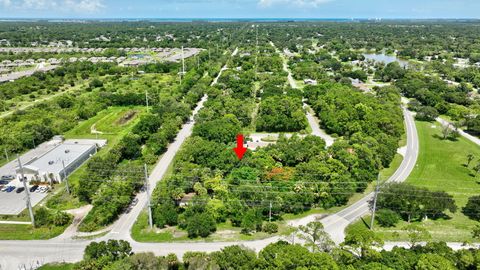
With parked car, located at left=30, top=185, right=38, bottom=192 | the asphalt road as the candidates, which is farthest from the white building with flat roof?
the asphalt road

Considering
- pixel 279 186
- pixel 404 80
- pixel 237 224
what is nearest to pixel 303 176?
pixel 279 186

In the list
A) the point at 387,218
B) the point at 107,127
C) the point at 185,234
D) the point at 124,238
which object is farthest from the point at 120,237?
the point at 107,127

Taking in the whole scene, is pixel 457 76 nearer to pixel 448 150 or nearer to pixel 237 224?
pixel 448 150

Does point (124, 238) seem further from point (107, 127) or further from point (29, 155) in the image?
point (107, 127)

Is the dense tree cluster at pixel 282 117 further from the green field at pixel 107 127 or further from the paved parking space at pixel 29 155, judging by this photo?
the paved parking space at pixel 29 155

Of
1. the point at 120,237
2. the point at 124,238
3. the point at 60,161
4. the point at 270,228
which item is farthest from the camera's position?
the point at 60,161

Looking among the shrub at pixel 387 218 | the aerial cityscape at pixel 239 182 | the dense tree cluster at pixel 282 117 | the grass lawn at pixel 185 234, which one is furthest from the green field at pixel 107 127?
the shrub at pixel 387 218

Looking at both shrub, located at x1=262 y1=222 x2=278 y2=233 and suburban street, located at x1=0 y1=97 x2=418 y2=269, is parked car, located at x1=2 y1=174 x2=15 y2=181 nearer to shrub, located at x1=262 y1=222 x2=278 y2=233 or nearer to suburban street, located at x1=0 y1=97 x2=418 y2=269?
suburban street, located at x1=0 y1=97 x2=418 y2=269
